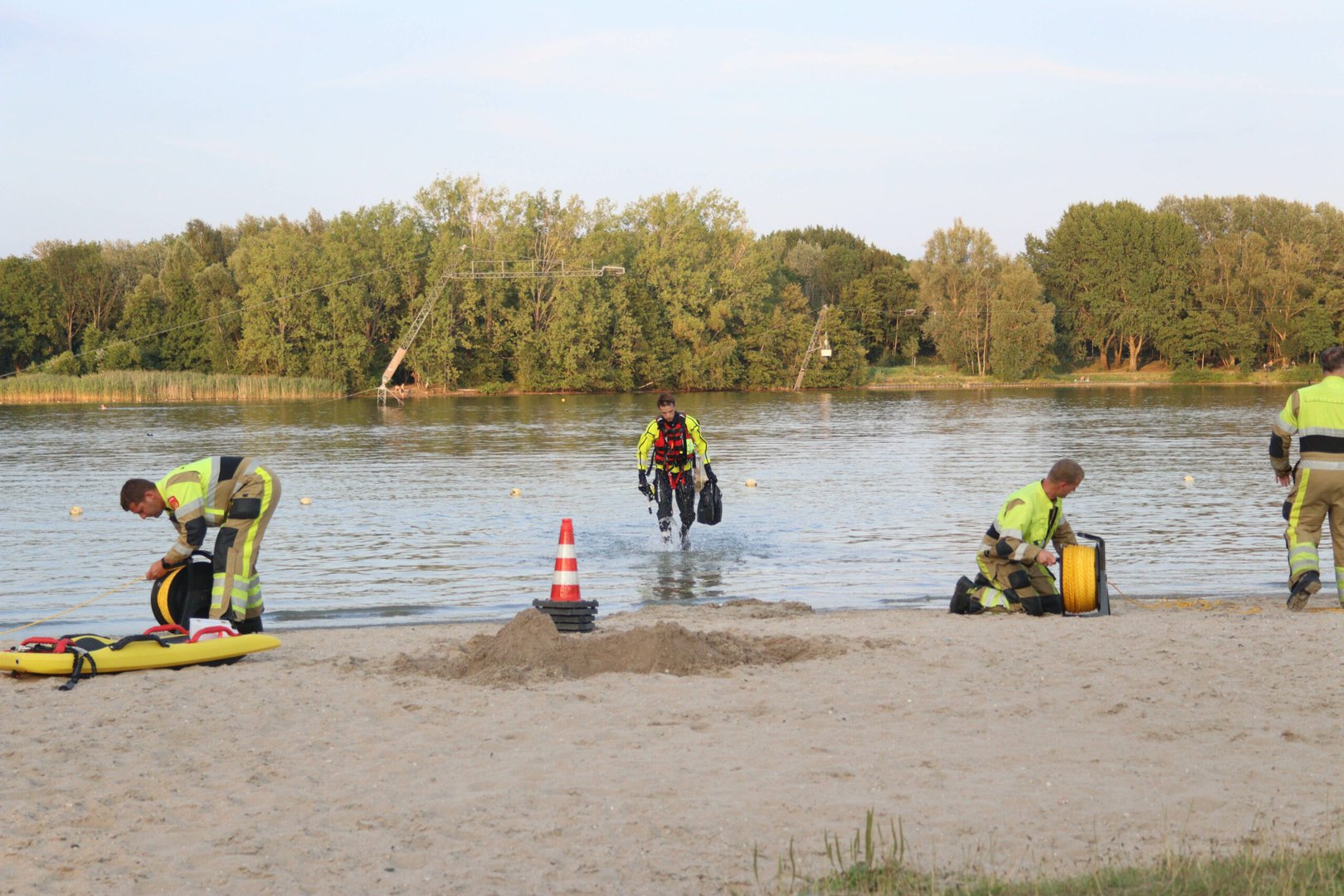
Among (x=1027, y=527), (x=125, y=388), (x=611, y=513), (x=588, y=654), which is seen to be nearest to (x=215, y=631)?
(x=588, y=654)

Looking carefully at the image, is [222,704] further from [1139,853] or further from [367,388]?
[367,388]

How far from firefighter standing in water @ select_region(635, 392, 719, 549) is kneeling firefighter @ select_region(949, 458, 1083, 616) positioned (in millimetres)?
5321

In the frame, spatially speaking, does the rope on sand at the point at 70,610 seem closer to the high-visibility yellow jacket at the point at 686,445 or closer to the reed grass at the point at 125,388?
the high-visibility yellow jacket at the point at 686,445

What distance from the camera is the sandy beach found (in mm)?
5250

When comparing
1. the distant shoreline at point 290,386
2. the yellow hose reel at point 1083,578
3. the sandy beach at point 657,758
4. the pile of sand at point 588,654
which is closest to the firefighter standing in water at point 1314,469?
the sandy beach at point 657,758

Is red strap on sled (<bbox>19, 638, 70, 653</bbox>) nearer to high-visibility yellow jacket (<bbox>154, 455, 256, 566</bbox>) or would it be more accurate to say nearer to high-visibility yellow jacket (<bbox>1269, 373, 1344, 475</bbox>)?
high-visibility yellow jacket (<bbox>154, 455, 256, 566</bbox>)

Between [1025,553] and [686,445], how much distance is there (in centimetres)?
624

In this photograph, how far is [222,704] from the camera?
25.3 feet

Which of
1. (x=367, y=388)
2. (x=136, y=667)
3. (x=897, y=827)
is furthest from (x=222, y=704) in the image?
(x=367, y=388)

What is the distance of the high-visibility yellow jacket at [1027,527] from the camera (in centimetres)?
1029

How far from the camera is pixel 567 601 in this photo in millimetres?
9828

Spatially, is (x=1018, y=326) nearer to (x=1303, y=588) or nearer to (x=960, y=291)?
(x=960, y=291)

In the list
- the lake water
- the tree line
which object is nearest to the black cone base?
the lake water

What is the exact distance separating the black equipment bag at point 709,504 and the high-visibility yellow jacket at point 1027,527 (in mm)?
6012
